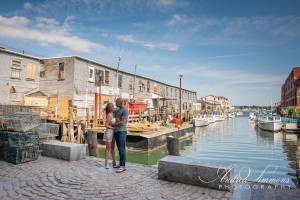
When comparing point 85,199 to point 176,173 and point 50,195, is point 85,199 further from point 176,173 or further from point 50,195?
point 176,173

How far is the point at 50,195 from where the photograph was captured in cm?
456

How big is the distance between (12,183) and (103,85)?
24.3 meters

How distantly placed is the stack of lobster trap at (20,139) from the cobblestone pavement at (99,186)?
592mm

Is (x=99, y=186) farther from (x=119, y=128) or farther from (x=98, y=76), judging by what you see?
(x=98, y=76)

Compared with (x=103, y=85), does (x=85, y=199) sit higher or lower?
lower

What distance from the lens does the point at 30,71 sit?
974 inches

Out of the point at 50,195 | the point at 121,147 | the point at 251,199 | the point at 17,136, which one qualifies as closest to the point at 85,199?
the point at 50,195

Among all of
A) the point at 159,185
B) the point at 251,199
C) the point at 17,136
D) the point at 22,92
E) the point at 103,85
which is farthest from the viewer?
the point at 103,85

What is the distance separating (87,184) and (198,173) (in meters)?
2.65

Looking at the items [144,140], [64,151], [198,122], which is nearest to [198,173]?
[64,151]

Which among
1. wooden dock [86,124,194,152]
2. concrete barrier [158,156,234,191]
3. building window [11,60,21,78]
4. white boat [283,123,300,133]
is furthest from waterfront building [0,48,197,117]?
white boat [283,123,300,133]

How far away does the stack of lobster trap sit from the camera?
282 inches

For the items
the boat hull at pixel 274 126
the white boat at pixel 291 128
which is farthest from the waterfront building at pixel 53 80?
the white boat at pixel 291 128

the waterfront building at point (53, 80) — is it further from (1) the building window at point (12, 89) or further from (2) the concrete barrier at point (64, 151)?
(2) the concrete barrier at point (64, 151)
